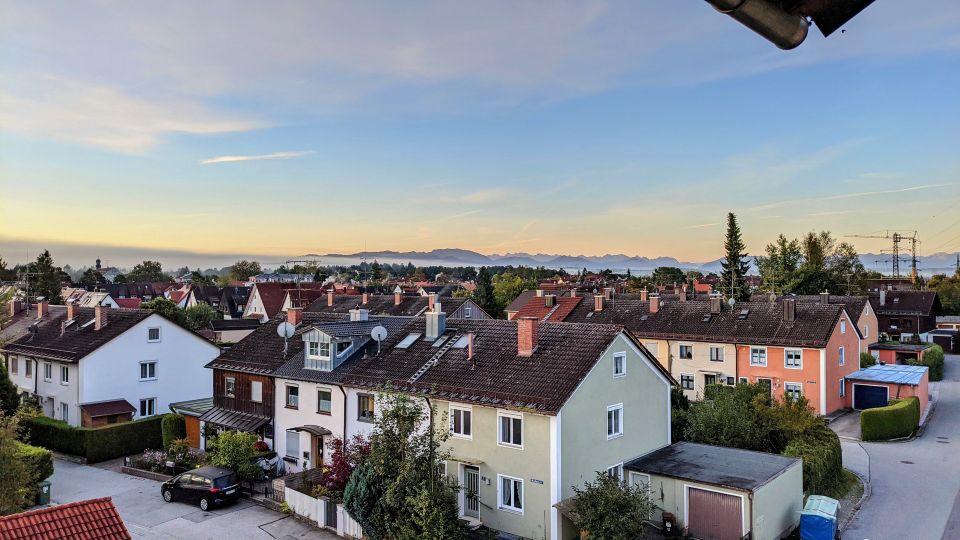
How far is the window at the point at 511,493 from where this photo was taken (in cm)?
1945

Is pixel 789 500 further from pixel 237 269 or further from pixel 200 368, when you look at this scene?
pixel 237 269

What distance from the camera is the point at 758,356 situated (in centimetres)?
4050

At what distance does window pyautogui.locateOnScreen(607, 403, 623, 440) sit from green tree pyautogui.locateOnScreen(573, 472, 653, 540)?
138 inches

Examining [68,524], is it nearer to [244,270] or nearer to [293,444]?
[293,444]

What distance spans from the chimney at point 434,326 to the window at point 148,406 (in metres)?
20.4

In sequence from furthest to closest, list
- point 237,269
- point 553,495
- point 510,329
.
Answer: point 237,269 → point 510,329 → point 553,495

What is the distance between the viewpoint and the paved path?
21.2 metres

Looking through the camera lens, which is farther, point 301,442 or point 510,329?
point 301,442

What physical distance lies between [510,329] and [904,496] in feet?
55.9

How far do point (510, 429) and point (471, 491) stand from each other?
2700mm

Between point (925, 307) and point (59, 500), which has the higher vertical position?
point (925, 307)

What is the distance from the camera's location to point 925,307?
68125 mm

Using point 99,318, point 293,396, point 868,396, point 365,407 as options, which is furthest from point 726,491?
point 99,318

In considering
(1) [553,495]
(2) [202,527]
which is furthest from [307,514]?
(1) [553,495]
